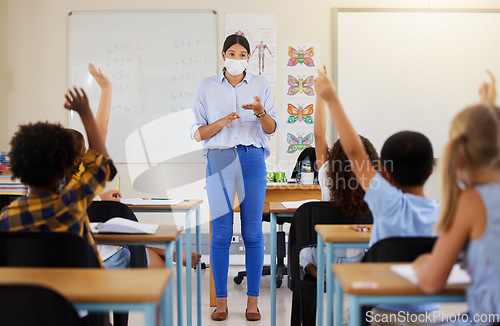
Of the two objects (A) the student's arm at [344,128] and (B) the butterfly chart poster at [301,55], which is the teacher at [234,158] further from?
(B) the butterfly chart poster at [301,55]

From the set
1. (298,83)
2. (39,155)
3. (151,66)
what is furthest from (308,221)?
(151,66)

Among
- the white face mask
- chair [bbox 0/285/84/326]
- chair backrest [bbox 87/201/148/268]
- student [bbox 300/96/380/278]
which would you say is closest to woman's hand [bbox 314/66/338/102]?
student [bbox 300/96/380/278]

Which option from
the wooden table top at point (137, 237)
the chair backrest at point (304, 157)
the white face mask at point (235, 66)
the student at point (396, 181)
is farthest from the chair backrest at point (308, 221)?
the chair backrest at point (304, 157)

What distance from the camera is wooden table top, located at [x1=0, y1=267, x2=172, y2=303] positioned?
2.83ft

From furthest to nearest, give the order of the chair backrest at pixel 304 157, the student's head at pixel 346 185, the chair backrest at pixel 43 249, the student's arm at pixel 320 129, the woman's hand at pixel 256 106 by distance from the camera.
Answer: the chair backrest at pixel 304 157, the woman's hand at pixel 256 106, the student's arm at pixel 320 129, the student's head at pixel 346 185, the chair backrest at pixel 43 249

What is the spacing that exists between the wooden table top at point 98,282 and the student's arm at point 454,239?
1.74 feet

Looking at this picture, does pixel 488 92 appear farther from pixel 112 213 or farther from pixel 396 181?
pixel 112 213

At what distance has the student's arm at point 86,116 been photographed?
144 centimetres

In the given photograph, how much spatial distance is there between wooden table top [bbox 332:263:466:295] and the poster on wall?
11.1 ft

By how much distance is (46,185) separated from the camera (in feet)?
4.29

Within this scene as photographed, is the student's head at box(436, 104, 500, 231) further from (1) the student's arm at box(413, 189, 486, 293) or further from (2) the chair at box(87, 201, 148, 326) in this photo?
(2) the chair at box(87, 201, 148, 326)

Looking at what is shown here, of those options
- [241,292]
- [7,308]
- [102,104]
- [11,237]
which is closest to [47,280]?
[7,308]

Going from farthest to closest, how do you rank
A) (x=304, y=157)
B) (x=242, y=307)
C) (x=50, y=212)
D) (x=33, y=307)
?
1. (x=304, y=157)
2. (x=242, y=307)
3. (x=50, y=212)
4. (x=33, y=307)

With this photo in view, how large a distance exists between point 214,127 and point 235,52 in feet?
1.53
